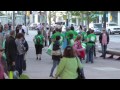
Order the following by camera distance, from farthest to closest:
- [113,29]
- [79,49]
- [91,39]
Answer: [113,29] < [91,39] < [79,49]

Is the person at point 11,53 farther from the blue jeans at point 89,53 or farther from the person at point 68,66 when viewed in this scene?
the blue jeans at point 89,53

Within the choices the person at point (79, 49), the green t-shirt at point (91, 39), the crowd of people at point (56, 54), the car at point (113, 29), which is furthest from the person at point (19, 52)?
the car at point (113, 29)

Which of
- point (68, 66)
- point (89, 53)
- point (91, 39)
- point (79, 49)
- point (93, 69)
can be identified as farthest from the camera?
point (91, 39)

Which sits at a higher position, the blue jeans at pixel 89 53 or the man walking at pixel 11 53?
the man walking at pixel 11 53

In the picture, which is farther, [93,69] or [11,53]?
[93,69]

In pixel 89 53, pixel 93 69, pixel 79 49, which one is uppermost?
pixel 79 49

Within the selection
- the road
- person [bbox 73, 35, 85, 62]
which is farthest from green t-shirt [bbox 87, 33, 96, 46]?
person [bbox 73, 35, 85, 62]

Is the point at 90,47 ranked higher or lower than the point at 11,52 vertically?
lower

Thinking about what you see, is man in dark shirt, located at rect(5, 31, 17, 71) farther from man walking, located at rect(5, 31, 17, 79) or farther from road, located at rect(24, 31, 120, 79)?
road, located at rect(24, 31, 120, 79)

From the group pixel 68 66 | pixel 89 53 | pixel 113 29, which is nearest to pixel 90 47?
pixel 89 53

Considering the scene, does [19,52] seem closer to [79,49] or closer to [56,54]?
[56,54]
